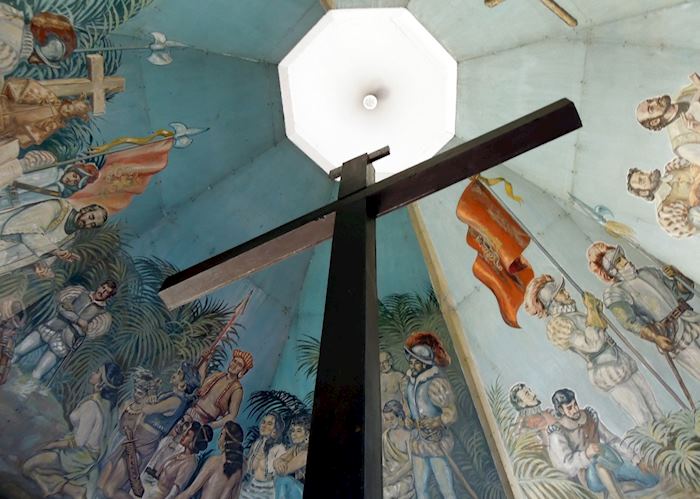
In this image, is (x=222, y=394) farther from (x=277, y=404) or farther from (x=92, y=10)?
(x=92, y=10)

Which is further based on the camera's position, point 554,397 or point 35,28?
point 554,397

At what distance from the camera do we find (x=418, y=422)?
753 centimetres

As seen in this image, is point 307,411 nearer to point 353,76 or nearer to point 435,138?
point 435,138

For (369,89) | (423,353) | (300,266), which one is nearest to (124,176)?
(300,266)

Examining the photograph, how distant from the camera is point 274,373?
303 inches

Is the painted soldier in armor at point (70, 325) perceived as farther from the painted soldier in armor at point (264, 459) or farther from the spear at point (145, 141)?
the painted soldier in armor at point (264, 459)

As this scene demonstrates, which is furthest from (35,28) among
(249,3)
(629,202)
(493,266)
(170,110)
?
(629,202)

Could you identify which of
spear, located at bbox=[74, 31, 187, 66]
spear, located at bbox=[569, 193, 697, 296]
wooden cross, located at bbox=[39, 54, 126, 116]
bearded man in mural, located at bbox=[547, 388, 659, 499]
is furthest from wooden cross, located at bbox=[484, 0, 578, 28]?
wooden cross, located at bbox=[39, 54, 126, 116]

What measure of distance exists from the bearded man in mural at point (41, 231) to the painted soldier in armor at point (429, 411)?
13.1ft

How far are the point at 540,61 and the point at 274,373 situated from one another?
466 centimetres

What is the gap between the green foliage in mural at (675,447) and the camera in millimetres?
6098

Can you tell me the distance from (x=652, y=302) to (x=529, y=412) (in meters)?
1.80

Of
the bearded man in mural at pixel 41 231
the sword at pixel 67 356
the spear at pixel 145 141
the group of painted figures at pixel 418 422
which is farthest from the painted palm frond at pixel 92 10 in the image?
the group of painted figures at pixel 418 422

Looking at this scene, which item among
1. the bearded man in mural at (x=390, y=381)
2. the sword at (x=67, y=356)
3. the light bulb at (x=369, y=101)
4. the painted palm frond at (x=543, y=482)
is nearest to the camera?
the sword at (x=67, y=356)
